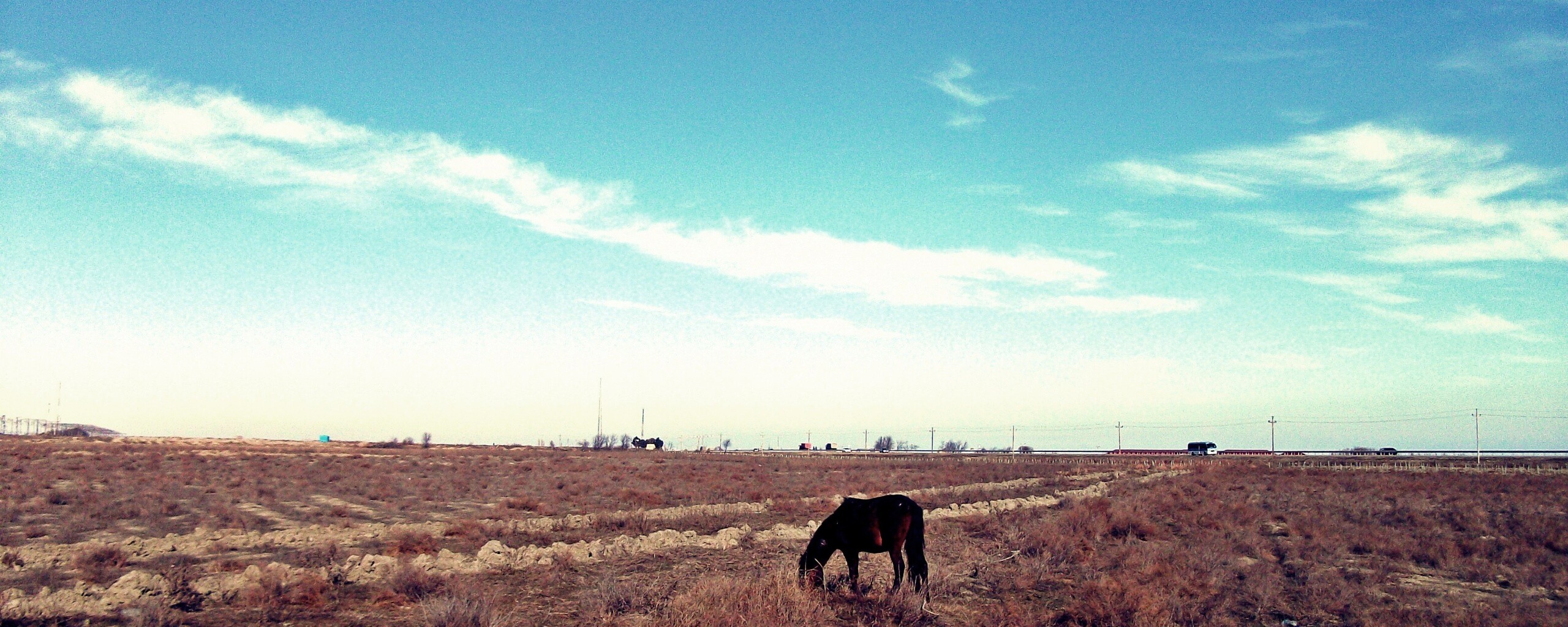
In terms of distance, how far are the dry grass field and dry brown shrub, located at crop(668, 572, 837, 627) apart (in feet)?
0.13

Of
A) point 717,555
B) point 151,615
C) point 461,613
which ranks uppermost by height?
point 461,613

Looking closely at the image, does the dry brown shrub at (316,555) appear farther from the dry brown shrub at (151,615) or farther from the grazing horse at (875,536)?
the grazing horse at (875,536)

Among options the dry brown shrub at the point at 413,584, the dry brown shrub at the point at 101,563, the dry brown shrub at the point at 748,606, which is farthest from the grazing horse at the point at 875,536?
the dry brown shrub at the point at 101,563

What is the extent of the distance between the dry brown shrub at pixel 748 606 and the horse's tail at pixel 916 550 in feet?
4.46

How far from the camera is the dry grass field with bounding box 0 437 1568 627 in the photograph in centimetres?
1171

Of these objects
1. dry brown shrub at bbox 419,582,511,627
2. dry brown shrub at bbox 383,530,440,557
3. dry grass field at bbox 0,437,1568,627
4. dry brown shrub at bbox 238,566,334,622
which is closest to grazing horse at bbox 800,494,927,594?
dry grass field at bbox 0,437,1568,627

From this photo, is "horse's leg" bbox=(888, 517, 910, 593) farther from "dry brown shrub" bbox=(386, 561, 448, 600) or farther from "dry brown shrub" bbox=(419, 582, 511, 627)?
"dry brown shrub" bbox=(386, 561, 448, 600)

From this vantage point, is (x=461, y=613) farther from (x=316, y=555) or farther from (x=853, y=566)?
(x=316, y=555)

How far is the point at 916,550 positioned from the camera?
39.9ft

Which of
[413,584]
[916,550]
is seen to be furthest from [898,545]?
[413,584]

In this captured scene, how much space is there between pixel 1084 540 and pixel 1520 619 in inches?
316

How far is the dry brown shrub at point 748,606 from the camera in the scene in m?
10.5

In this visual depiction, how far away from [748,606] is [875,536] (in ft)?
7.33

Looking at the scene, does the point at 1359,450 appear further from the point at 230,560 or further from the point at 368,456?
the point at 230,560
